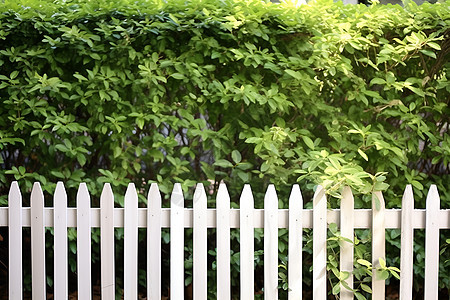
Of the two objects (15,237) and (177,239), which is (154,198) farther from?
(15,237)

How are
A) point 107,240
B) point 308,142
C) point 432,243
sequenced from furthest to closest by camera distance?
point 308,142
point 107,240
point 432,243

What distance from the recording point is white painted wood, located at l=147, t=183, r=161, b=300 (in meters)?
3.22

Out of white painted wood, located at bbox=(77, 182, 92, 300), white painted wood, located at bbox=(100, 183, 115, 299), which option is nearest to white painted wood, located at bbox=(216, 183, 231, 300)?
white painted wood, located at bbox=(100, 183, 115, 299)

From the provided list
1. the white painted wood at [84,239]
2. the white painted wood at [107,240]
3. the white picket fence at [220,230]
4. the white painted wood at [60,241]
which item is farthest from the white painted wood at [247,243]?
the white painted wood at [60,241]

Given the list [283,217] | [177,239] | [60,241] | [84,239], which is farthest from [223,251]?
[60,241]

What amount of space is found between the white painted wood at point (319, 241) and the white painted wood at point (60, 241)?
142 cm

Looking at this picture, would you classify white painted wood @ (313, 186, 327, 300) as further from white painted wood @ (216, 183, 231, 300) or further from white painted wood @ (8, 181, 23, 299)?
white painted wood @ (8, 181, 23, 299)

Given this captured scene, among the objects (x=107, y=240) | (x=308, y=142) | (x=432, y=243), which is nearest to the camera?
(x=432, y=243)

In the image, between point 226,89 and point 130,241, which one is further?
point 226,89

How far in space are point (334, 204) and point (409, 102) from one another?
2.75ft

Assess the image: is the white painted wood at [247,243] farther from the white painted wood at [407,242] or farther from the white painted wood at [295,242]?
the white painted wood at [407,242]

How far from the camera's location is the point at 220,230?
322cm

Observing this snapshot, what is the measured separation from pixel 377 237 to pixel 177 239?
111cm

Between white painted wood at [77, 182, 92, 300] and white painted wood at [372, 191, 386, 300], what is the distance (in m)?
1.59
